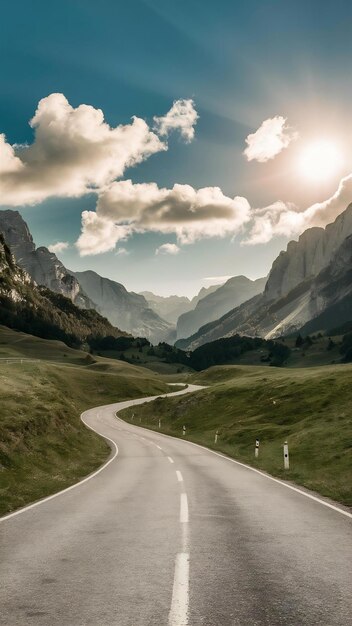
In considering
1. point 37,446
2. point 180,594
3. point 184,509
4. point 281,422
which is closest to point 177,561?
point 180,594

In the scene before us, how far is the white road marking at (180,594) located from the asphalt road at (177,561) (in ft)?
0.06

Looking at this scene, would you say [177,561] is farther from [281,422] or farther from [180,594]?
[281,422]

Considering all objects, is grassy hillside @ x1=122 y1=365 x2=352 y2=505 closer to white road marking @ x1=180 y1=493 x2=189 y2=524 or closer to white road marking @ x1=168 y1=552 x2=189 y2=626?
white road marking @ x1=180 y1=493 x2=189 y2=524

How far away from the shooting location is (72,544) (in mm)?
10516

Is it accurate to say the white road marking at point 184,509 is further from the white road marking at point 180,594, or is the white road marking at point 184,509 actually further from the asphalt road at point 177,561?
the white road marking at point 180,594

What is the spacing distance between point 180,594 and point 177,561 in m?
1.88

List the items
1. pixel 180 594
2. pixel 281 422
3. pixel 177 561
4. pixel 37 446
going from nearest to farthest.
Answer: pixel 180 594
pixel 177 561
pixel 37 446
pixel 281 422

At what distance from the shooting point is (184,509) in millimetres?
14578

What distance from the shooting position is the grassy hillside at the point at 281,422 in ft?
80.9

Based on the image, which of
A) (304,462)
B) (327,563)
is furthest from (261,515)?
(304,462)

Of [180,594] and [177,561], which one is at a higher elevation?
[180,594]

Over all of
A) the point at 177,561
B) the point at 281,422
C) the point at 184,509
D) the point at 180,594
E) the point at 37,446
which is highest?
the point at 180,594

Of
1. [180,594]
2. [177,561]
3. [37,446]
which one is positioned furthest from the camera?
[37,446]

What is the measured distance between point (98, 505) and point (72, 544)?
17.8 ft
